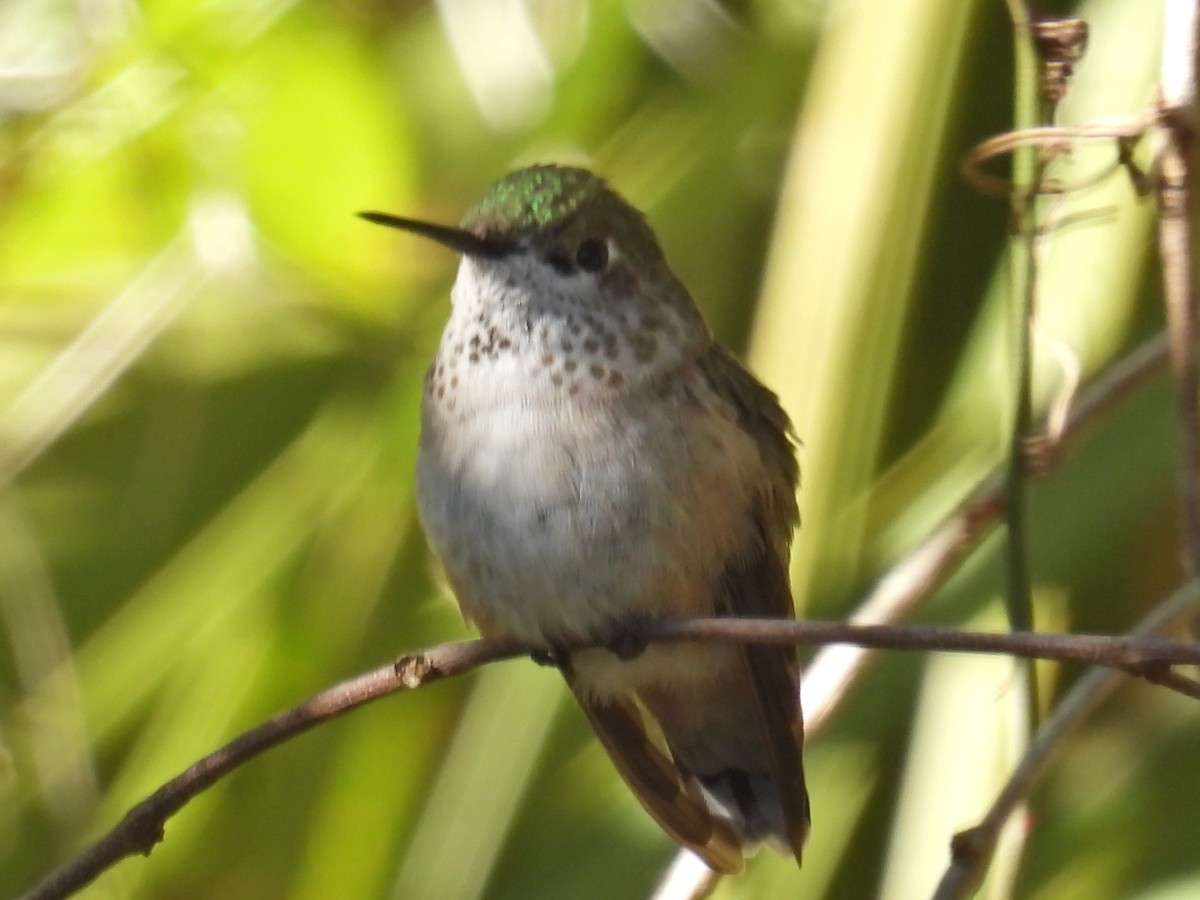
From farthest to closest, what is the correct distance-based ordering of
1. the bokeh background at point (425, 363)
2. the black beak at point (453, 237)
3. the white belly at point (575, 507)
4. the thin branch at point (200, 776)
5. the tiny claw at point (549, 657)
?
the bokeh background at point (425, 363) < the tiny claw at point (549, 657) < the white belly at point (575, 507) < the black beak at point (453, 237) < the thin branch at point (200, 776)

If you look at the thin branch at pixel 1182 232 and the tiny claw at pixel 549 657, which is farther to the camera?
the tiny claw at pixel 549 657

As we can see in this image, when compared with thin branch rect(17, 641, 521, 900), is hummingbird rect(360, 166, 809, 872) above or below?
below

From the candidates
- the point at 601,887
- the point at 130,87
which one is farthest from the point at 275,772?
the point at 130,87

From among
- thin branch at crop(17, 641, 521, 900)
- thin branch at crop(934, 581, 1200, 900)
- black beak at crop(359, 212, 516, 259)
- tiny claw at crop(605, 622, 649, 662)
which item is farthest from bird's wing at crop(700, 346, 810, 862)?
thin branch at crop(17, 641, 521, 900)

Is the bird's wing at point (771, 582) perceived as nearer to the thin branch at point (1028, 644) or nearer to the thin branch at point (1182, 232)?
the thin branch at point (1182, 232)

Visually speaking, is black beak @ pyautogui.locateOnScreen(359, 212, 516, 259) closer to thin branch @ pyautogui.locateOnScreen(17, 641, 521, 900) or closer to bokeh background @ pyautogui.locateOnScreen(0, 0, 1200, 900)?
bokeh background @ pyautogui.locateOnScreen(0, 0, 1200, 900)

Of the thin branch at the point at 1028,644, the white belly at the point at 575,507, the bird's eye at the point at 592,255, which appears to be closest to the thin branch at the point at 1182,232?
the thin branch at the point at 1028,644

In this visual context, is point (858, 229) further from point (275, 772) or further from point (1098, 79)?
point (275, 772)
